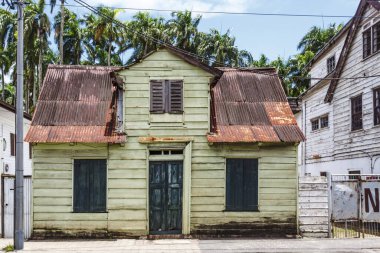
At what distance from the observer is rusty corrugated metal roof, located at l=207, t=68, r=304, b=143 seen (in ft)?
45.9

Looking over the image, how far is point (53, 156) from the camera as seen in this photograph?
13.8 metres

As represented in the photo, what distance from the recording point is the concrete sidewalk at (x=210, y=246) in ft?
39.2

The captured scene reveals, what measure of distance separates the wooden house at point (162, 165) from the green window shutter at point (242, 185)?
30 mm

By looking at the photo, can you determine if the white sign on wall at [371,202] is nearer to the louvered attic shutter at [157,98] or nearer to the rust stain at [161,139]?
the rust stain at [161,139]

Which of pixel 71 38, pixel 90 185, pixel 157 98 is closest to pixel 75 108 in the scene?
pixel 90 185

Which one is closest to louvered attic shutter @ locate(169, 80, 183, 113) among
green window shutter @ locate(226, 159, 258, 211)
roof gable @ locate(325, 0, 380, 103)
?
green window shutter @ locate(226, 159, 258, 211)

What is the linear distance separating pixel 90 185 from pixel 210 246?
13.3 ft

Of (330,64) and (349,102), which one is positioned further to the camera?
(330,64)

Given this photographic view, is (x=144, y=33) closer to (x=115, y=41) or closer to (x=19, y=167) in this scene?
(x=115, y=41)

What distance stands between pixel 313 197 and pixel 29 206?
861 centimetres

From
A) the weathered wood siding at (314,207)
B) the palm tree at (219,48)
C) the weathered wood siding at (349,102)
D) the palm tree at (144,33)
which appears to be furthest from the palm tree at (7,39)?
the weathered wood siding at (314,207)

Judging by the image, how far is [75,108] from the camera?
1477 cm

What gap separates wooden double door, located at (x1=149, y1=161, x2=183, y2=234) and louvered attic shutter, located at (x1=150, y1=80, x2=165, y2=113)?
65.2 inches

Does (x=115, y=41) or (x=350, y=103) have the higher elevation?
(x=115, y=41)
